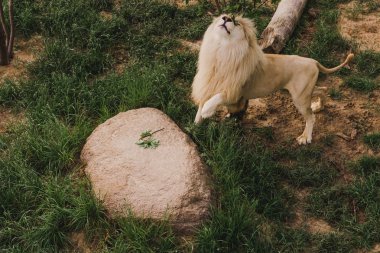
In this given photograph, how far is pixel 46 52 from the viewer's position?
233 inches

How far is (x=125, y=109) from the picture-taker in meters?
5.23

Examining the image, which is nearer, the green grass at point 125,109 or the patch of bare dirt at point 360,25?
the green grass at point 125,109

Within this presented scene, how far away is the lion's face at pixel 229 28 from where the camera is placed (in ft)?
14.5

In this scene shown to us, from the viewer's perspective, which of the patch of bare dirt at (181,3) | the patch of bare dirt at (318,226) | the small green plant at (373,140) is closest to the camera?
the patch of bare dirt at (318,226)

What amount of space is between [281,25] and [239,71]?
1.91 metres

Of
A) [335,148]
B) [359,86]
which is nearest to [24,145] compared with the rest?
[335,148]

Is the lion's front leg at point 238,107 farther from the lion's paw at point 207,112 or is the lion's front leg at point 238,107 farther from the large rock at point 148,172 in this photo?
the large rock at point 148,172

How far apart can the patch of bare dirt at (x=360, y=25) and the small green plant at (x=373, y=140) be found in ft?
5.20

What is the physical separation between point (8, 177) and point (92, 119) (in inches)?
45.5

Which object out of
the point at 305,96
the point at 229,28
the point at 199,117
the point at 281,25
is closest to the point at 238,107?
the point at 199,117

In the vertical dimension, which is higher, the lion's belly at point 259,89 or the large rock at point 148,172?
the lion's belly at point 259,89

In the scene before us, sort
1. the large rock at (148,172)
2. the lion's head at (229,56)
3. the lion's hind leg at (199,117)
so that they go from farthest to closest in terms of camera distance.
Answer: the lion's hind leg at (199,117)
the lion's head at (229,56)
the large rock at (148,172)

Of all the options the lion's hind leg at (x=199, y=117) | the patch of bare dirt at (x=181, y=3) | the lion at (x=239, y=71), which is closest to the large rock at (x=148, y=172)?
the lion's hind leg at (x=199, y=117)

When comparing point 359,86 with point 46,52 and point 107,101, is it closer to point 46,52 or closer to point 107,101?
point 107,101
